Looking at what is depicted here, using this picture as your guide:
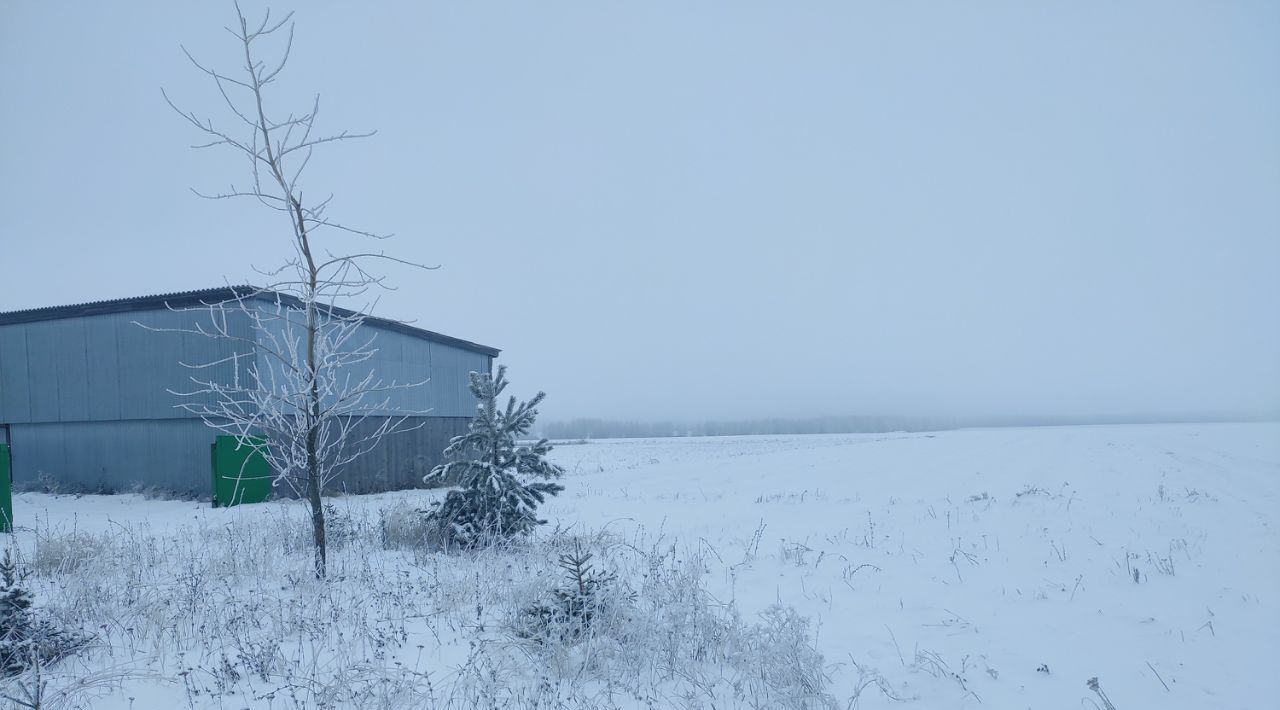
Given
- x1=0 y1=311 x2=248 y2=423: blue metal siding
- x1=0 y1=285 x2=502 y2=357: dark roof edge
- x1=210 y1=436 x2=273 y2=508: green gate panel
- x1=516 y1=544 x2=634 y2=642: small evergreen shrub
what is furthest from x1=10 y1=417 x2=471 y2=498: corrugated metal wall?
x1=516 y1=544 x2=634 y2=642: small evergreen shrub

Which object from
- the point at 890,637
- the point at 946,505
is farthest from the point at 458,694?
the point at 946,505

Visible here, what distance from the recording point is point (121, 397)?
734 inches

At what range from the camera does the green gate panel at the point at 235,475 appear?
1641cm

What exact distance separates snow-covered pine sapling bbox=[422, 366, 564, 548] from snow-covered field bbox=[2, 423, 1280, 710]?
494 mm

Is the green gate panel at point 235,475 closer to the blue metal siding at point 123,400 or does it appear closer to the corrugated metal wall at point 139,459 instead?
the corrugated metal wall at point 139,459

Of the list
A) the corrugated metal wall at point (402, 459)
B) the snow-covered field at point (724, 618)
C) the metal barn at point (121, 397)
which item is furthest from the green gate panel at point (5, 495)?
the corrugated metal wall at point (402, 459)

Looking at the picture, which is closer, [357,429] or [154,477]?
[154,477]

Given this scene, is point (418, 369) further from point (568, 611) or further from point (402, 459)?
point (568, 611)

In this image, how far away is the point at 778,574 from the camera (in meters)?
8.26

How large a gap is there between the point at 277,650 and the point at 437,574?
2124mm

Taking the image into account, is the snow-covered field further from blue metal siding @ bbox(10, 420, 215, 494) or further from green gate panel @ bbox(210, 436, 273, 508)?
blue metal siding @ bbox(10, 420, 215, 494)

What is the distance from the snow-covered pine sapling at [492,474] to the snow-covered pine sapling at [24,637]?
12.7 ft

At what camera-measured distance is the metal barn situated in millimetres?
17719

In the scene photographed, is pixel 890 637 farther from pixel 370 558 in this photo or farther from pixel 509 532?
pixel 370 558
